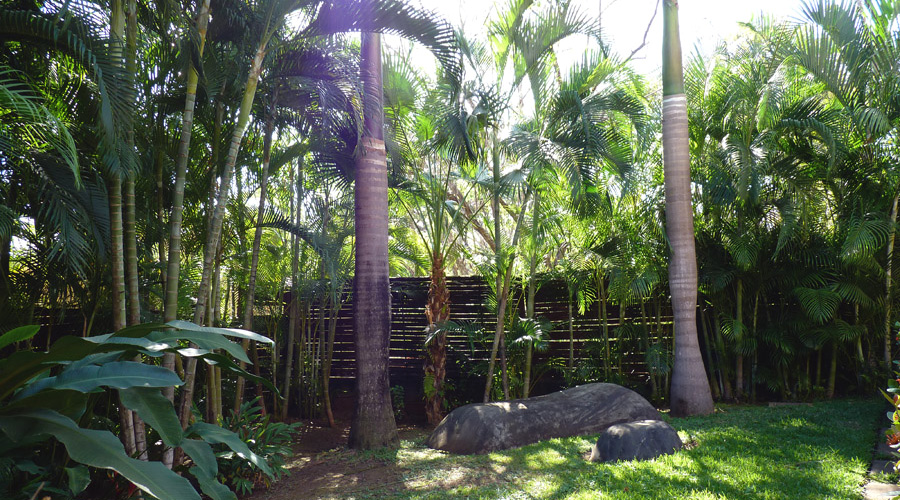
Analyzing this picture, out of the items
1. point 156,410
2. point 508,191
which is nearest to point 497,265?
point 508,191

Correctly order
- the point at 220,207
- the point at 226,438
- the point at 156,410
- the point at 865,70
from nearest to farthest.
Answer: the point at 156,410 < the point at 226,438 < the point at 220,207 < the point at 865,70

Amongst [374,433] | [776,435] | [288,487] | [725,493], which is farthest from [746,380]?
[288,487]

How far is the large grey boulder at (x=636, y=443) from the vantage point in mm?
4605

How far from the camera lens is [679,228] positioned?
688cm

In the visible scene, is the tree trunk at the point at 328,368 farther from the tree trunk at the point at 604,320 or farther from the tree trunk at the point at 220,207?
the tree trunk at the point at 604,320

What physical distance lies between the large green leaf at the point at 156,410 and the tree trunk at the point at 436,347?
16.6 ft

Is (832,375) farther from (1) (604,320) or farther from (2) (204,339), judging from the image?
(2) (204,339)

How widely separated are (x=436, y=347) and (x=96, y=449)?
5.45 m

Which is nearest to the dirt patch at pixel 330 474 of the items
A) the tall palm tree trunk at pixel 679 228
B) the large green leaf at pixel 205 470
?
the large green leaf at pixel 205 470

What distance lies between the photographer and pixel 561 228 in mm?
7297

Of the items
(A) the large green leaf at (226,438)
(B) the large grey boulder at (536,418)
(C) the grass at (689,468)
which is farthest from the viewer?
(B) the large grey boulder at (536,418)

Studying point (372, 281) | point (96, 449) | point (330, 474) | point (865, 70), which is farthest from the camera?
point (865, 70)

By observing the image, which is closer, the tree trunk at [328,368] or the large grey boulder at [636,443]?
the large grey boulder at [636,443]

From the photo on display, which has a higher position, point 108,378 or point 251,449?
point 108,378
